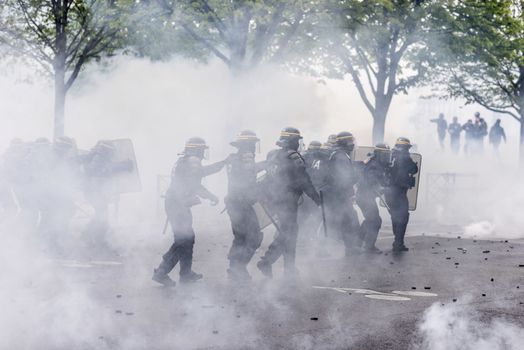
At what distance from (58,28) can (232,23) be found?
3.93 metres

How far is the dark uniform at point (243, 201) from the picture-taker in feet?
28.6

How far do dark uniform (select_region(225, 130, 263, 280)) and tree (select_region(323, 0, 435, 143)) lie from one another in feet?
33.1

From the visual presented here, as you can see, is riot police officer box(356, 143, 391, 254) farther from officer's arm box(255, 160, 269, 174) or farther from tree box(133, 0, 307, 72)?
tree box(133, 0, 307, 72)

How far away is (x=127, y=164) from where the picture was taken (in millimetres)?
13516

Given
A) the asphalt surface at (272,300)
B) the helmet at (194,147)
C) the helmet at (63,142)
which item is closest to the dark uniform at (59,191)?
the helmet at (63,142)

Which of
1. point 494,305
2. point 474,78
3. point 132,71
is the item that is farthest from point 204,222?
point 132,71

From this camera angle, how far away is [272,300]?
7.39m

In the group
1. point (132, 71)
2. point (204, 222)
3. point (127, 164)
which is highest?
point (132, 71)

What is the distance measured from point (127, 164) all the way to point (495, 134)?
17.9 m

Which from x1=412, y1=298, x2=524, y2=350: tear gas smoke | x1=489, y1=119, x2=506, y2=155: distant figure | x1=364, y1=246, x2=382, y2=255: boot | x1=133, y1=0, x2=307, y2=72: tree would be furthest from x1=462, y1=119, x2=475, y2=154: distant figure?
x1=412, y1=298, x2=524, y2=350: tear gas smoke

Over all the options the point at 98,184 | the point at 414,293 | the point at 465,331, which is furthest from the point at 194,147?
the point at 98,184

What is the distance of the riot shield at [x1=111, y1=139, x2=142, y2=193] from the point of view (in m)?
13.2

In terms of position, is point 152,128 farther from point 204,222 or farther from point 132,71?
point 204,222

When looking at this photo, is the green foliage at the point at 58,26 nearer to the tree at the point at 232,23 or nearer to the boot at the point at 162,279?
the tree at the point at 232,23
